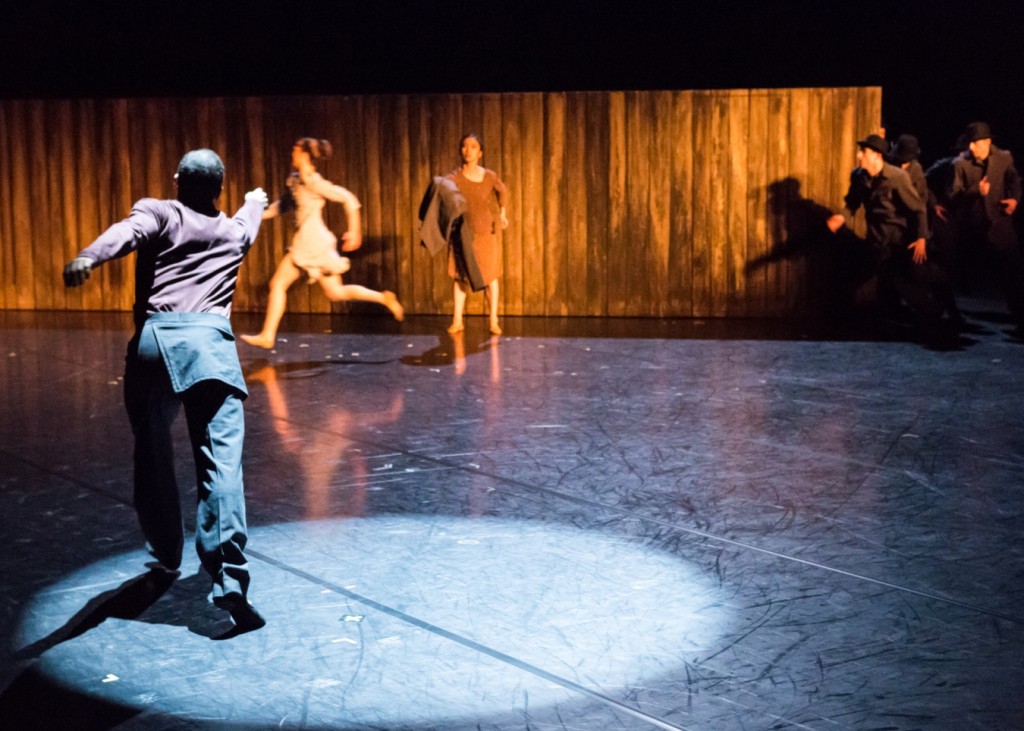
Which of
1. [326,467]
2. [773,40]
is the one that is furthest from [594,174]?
[326,467]

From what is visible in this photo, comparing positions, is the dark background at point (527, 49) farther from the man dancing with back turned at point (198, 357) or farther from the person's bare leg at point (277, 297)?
the man dancing with back turned at point (198, 357)

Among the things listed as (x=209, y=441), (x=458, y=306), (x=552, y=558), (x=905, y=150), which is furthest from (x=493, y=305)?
(x=209, y=441)

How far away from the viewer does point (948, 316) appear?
12.3 m

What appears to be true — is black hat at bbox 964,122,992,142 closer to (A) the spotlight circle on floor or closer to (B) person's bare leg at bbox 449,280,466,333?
(B) person's bare leg at bbox 449,280,466,333

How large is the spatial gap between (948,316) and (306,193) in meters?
6.26

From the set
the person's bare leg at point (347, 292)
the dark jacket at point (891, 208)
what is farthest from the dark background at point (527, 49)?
the person's bare leg at point (347, 292)

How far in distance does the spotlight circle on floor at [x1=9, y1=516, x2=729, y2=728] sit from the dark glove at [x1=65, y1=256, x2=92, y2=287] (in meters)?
1.26

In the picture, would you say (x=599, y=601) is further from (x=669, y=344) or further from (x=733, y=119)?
(x=733, y=119)

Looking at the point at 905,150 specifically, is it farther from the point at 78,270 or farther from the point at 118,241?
the point at 78,270

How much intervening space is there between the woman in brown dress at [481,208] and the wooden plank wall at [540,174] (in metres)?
1.52

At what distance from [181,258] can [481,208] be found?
22.6 feet

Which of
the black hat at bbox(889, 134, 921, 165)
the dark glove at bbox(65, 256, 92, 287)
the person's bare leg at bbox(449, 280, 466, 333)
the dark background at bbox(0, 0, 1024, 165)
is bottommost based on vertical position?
the person's bare leg at bbox(449, 280, 466, 333)

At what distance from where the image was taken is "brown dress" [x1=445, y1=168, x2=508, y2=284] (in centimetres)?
1135

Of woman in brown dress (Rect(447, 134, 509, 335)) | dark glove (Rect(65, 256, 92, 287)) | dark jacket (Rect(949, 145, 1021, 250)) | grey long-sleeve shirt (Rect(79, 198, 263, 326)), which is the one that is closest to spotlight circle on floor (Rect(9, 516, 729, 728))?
grey long-sleeve shirt (Rect(79, 198, 263, 326))
